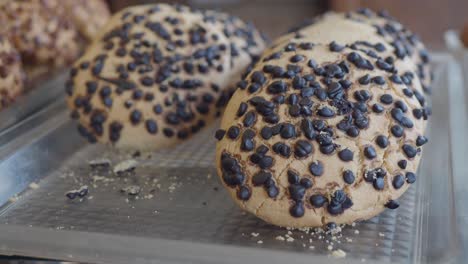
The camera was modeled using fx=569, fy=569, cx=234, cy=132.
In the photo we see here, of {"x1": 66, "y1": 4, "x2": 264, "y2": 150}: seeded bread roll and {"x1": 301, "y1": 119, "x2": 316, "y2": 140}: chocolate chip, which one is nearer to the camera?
{"x1": 301, "y1": 119, "x2": 316, "y2": 140}: chocolate chip

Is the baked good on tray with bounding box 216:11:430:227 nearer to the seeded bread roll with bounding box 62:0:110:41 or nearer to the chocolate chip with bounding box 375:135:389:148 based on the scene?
the chocolate chip with bounding box 375:135:389:148

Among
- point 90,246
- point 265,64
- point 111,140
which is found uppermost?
point 265,64

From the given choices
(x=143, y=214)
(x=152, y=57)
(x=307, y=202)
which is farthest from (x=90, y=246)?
(x=152, y=57)

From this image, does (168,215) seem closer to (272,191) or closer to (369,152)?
(272,191)

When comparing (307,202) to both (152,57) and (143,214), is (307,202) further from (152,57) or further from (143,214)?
(152,57)

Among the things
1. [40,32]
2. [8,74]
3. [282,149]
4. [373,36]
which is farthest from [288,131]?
[40,32]

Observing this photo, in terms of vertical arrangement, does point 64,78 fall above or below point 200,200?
above

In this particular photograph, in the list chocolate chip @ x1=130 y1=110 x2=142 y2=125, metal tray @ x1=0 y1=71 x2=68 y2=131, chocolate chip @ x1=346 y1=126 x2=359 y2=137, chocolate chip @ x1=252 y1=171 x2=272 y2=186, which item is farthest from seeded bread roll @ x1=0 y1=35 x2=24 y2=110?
chocolate chip @ x1=346 y1=126 x2=359 y2=137
